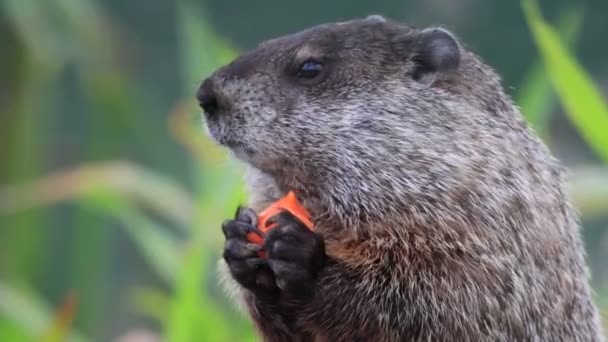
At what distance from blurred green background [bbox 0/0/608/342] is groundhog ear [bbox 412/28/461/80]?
325mm

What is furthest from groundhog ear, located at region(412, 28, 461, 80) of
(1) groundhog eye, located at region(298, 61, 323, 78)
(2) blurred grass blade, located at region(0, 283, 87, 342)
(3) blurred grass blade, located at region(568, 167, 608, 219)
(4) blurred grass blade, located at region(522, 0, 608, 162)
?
(2) blurred grass blade, located at region(0, 283, 87, 342)

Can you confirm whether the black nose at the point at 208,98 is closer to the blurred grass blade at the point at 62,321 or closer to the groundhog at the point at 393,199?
the groundhog at the point at 393,199

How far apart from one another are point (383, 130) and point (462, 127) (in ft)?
0.42

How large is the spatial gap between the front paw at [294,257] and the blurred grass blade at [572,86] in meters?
0.72

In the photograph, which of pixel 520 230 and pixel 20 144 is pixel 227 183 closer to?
pixel 520 230

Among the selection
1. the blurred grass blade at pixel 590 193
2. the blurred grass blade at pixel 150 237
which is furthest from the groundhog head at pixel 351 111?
the blurred grass blade at pixel 150 237

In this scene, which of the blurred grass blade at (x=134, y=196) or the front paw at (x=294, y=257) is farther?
the blurred grass blade at (x=134, y=196)

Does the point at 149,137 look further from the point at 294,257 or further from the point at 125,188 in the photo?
the point at 294,257

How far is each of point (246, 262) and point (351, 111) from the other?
315 millimetres

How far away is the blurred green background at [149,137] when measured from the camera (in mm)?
2752

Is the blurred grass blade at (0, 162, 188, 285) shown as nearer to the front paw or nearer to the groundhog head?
the groundhog head

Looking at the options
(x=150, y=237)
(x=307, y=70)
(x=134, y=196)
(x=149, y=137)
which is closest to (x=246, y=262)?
(x=307, y=70)

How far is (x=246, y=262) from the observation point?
1889 mm

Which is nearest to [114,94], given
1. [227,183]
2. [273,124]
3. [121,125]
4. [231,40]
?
[121,125]
